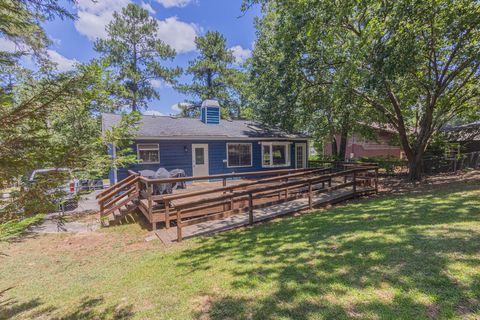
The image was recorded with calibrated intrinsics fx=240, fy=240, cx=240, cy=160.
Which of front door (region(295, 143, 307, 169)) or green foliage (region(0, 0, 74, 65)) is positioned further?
front door (region(295, 143, 307, 169))

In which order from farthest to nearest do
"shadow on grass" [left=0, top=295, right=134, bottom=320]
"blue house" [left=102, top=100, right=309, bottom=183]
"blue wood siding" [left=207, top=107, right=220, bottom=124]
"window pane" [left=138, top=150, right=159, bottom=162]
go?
1. "blue wood siding" [left=207, top=107, right=220, bottom=124]
2. "blue house" [left=102, top=100, right=309, bottom=183]
3. "window pane" [left=138, top=150, right=159, bottom=162]
4. "shadow on grass" [left=0, top=295, right=134, bottom=320]

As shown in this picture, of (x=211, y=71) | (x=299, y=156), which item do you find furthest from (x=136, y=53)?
(x=299, y=156)

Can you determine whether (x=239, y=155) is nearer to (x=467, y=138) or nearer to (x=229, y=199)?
(x=229, y=199)

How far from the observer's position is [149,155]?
11.1m

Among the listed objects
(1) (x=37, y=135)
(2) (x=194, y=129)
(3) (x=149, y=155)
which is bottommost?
(3) (x=149, y=155)

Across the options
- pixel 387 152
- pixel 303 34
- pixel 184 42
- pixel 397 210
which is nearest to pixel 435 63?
pixel 303 34

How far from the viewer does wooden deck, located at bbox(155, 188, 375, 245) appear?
19.1ft

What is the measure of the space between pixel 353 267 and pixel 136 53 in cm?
2865

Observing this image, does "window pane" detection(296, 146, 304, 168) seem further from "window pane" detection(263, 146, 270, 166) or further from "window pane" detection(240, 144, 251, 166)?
"window pane" detection(240, 144, 251, 166)

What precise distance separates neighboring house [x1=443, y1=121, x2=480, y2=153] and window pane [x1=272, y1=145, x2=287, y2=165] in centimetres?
1239

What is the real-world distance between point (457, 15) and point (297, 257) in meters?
9.23

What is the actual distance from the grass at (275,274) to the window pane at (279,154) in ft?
29.1

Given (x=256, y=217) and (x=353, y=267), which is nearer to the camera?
(x=353, y=267)

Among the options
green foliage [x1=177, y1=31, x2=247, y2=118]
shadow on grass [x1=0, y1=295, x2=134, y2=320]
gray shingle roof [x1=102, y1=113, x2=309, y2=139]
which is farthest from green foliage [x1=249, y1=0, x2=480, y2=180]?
green foliage [x1=177, y1=31, x2=247, y2=118]
